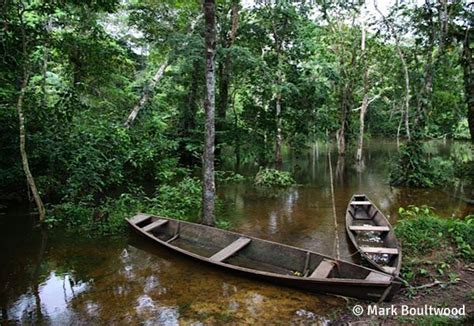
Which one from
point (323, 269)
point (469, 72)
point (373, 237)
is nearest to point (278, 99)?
point (469, 72)

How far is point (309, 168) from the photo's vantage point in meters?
20.7

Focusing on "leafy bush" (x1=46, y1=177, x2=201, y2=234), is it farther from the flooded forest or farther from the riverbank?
the riverbank

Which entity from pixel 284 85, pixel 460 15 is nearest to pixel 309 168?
pixel 284 85

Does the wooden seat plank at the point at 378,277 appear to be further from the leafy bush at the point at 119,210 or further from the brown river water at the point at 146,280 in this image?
the leafy bush at the point at 119,210

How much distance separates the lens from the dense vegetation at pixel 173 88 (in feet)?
31.2

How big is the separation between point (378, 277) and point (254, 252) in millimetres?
2493

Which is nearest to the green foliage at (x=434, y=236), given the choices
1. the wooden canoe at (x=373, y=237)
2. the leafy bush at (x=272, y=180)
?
the wooden canoe at (x=373, y=237)

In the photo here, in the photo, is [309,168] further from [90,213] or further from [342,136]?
[90,213]

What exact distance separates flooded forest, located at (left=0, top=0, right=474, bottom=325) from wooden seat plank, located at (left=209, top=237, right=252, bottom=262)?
0.15 ft

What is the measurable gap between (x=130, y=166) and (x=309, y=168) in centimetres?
1104

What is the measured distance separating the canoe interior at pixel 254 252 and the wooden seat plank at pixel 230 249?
0.07 metres

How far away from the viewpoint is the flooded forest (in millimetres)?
5305

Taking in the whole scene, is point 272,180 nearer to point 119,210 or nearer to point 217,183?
point 217,183

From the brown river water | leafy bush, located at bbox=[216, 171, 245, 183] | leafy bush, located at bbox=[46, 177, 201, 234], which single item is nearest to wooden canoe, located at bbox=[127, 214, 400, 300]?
the brown river water
